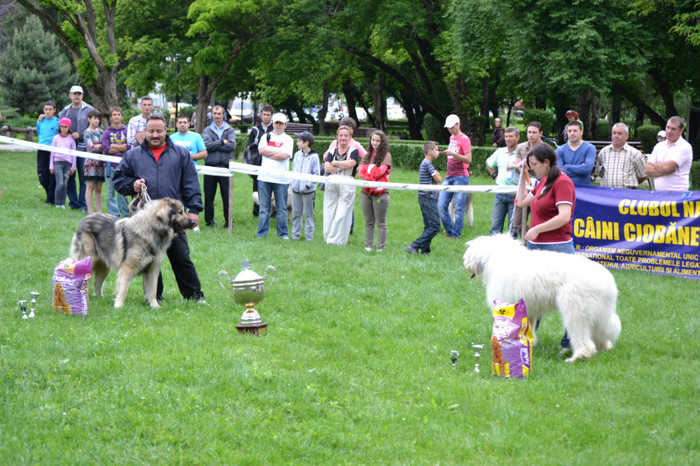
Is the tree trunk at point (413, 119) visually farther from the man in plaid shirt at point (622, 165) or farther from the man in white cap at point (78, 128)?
the man in plaid shirt at point (622, 165)

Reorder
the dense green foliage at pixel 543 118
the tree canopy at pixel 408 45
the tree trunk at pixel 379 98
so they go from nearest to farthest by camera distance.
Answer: the tree canopy at pixel 408 45
the dense green foliage at pixel 543 118
the tree trunk at pixel 379 98

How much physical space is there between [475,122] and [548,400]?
27.3 meters

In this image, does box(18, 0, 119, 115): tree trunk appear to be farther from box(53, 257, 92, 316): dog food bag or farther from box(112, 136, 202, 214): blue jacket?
box(53, 257, 92, 316): dog food bag

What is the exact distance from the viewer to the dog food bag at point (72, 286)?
24.0ft

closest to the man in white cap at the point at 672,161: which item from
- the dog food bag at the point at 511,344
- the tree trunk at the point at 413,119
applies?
the dog food bag at the point at 511,344

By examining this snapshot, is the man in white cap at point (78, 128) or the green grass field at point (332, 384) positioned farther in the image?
the man in white cap at point (78, 128)

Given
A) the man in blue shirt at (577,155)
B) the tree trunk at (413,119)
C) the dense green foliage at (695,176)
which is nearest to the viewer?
the man in blue shirt at (577,155)

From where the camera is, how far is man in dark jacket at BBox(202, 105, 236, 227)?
13.5 metres

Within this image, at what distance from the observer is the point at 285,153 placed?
41.2 feet

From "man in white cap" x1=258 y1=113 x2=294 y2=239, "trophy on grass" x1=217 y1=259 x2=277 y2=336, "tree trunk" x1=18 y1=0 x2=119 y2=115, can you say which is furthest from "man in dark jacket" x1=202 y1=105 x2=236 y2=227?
"tree trunk" x1=18 y1=0 x2=119 y2=115

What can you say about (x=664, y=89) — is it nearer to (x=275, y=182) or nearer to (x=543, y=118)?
(x=543, y=118)

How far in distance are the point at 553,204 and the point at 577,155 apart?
4.43 meters

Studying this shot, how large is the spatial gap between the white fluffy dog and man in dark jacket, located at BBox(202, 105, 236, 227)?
7848 millimetres

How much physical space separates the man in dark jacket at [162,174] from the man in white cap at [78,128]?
283 inches
